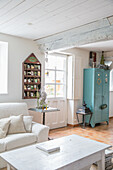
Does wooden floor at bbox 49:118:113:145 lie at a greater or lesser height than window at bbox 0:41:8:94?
lesser

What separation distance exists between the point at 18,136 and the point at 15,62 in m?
1.82

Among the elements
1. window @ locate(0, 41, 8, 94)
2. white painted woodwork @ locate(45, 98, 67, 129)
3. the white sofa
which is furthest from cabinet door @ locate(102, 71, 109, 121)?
window @ locate(0, 41, 8, 94)

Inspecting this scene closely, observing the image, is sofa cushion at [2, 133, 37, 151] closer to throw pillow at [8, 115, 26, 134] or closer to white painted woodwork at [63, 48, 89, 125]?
throw pillow at [8, 115, 26, 134]

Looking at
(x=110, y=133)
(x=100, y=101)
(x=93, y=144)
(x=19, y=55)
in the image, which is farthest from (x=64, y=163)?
(x=100, y=101)

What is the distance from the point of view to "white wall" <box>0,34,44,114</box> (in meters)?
3.99

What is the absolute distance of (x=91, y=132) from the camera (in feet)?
16.0

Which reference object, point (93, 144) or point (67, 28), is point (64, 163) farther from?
point (67, 28)

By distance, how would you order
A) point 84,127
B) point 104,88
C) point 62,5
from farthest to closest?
point 104,88 → point 84,127 → point 62,5

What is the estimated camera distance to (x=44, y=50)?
14.4 ft

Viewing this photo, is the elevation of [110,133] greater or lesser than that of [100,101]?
lesser

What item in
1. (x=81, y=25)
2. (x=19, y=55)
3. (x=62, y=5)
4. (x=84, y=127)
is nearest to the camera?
(x=62, y=5)

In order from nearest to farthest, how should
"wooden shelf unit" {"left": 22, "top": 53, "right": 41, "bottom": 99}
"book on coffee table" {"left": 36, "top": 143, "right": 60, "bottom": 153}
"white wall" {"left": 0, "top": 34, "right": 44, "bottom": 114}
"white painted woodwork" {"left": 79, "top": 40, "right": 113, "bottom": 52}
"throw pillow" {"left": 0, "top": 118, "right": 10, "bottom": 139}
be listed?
"book on coffee table" {"left": 36, "top": 143, "right": 60, "bottom": 153}, "throw pillow" {"left": 0, "top": 118, "right": 10, "bottom": 139}, "white wall" {"left": 0, "top": 34, "right": 44, "bottom": 114}, "wooden shelf unit" {"left": 22, "top": 53, "right": 41, "bottom": 99}, "white painted woodwork" {"left": 79, "top": 40, "right": 113, "bottom": 52}

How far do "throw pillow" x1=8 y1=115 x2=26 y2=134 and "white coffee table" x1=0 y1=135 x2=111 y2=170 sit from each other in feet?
3.02

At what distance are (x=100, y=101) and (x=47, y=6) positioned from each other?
3858mm
